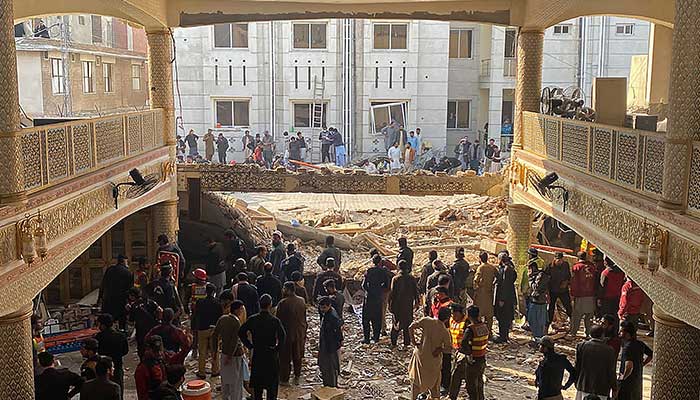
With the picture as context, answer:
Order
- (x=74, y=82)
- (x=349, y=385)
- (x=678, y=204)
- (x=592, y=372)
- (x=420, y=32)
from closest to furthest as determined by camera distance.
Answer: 1. (x=678, y=204)
2. (x=592, y=372)
3. (x=349, y=385)
4. (x=74, y=82)
5. (x=420, y=32)

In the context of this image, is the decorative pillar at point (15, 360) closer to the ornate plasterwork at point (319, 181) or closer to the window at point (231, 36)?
the ornate plasterwork at point (319, 181)

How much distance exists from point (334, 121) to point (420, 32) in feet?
14.6

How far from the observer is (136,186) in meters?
11.8

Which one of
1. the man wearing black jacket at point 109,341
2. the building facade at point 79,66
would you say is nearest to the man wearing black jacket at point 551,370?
the man wearing black jacket at point 109,341

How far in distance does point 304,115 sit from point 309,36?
9.42ft

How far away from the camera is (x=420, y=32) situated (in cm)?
2734

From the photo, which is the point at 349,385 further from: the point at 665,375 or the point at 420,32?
the point at 420,32

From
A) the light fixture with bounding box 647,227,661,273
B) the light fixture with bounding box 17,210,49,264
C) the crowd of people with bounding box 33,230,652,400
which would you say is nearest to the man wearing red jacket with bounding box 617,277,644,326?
the crowd of people with bounding box 33,230,652,400

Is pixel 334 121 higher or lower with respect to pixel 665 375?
higher

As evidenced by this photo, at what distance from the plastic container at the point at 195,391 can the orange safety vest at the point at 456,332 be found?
304cm

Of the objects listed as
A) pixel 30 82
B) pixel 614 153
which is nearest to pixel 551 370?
Result: pixel 614 153

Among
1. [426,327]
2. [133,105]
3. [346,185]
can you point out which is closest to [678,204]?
[426,327]

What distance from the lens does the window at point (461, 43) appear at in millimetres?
28984

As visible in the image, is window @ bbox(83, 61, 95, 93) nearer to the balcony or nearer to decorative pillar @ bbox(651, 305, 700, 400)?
the balcony
